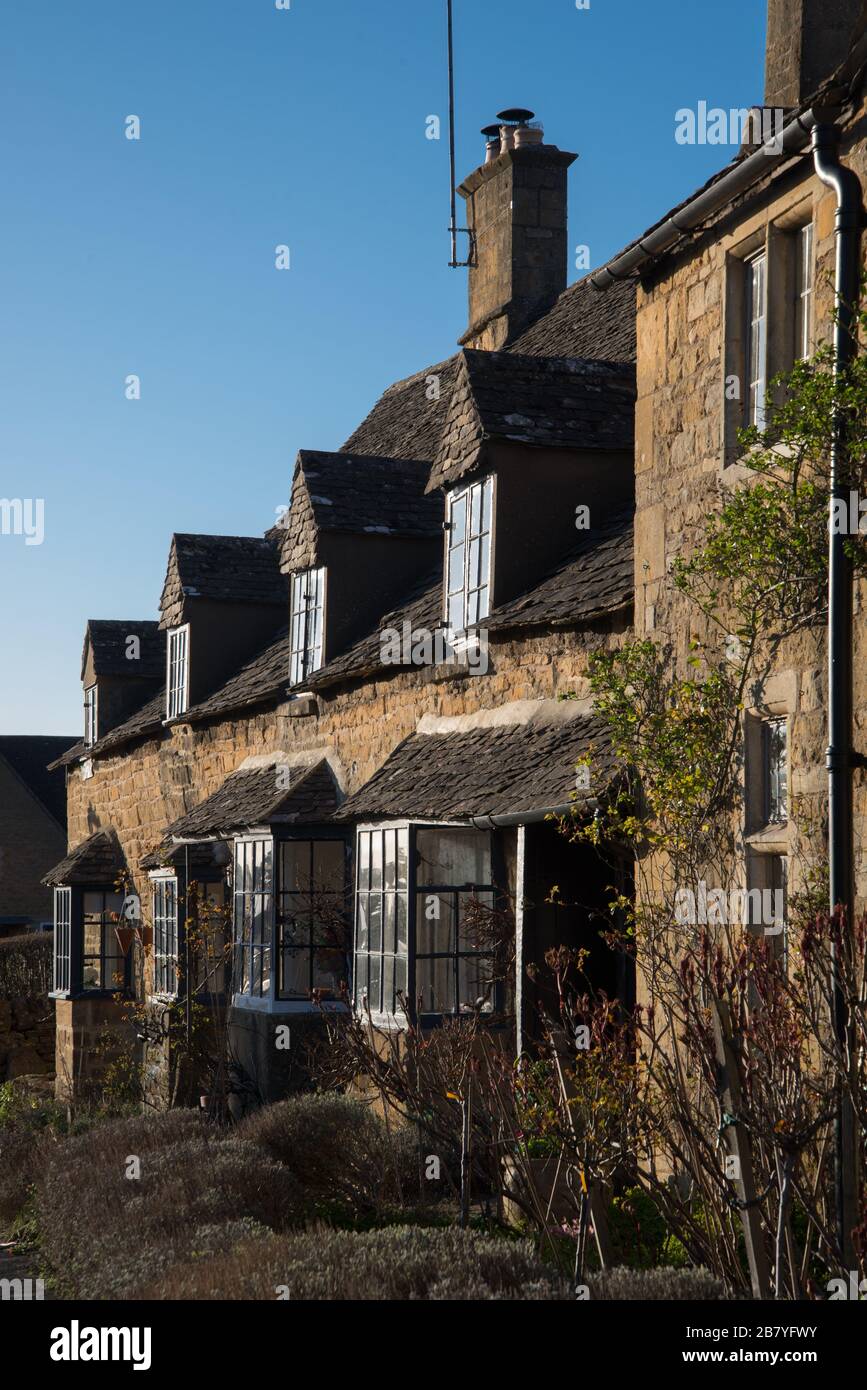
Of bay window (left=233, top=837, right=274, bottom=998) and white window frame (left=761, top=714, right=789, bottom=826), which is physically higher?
white window frame (left=761, top=714, right=789, bottom=826)

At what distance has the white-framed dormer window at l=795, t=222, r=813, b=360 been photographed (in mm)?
8195

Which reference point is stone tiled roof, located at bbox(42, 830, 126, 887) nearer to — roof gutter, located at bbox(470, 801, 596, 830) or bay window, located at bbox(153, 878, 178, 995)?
bay window, located at bbox(153, 878, 178, 995)

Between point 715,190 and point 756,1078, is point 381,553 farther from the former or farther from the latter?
point 756,1078

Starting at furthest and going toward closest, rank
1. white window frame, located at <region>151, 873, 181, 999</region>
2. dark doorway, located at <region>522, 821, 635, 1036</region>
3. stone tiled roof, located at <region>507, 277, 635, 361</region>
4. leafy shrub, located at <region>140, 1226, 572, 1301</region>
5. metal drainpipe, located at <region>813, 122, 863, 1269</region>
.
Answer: white window frame, located at <region>151, 873, 181, 999</region>, stone tiled roof, located at <region>507, 277, 635, 361</region>, dark doorway, located at <region>522, 821, 635, 1036</region>, metal drainpipe, located at <region>813, 122, 863, 1269</region>, leafy shrub, located at <region>140, 1226, 572, 1301</region>

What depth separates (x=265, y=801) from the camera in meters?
14.7

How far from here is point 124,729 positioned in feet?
72.7

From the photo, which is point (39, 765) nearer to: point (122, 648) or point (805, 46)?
point (122, 648)

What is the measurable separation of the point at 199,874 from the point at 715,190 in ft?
34.7

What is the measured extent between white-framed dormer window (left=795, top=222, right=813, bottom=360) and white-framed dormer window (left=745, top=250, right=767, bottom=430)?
166 mm

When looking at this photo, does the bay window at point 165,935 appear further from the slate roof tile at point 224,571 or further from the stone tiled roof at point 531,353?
the stone tiled roof at point 531,353

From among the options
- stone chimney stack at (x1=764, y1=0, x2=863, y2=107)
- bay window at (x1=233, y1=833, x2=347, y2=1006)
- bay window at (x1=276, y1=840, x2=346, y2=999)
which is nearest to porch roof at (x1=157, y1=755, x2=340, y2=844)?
bay window at (x1=233, y1=833, x2=347, y2=1006)

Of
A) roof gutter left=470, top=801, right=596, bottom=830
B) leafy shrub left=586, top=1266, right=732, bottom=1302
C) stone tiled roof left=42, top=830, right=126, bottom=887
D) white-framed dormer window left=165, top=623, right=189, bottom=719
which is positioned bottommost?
leafy shrub left=586, top=1266, right=732, bottom=1302

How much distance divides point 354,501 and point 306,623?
1.29m

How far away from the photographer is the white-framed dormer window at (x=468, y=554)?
12.2 meters
